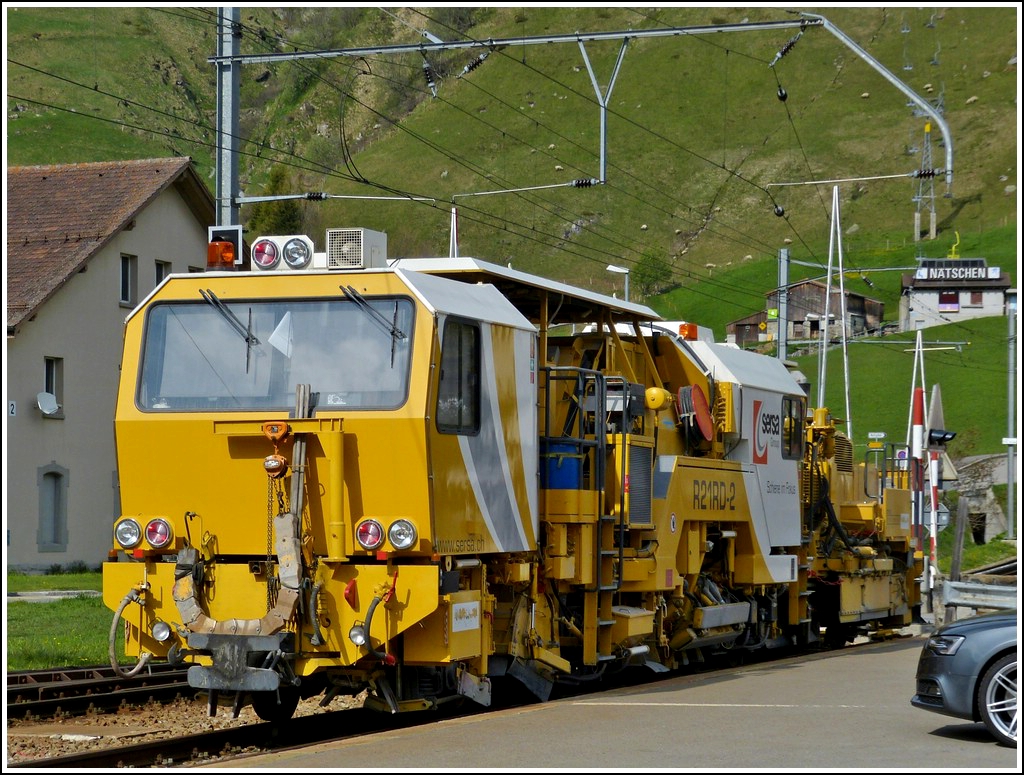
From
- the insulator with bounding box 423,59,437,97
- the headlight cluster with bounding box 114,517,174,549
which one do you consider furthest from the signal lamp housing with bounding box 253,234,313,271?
the insulator with bounding box 423,59,437,97

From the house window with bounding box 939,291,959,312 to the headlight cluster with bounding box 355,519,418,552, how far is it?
348 ft

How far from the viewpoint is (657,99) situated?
178 meters

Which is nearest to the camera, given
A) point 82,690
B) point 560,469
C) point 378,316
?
point 378,316

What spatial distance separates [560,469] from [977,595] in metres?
3.77

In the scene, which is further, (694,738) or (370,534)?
(370,534)

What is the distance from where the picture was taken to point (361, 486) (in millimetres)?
11242

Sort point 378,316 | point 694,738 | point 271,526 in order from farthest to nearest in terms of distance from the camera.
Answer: point 378,316 < point 271,526 < point 694,738

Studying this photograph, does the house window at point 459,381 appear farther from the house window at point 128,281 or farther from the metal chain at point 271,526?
the house window at point 128,281

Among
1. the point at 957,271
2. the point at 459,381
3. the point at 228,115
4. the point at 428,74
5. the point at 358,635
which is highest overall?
the point at 957,271

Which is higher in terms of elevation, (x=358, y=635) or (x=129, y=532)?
(x=129, y=532)

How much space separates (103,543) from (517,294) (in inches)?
1025

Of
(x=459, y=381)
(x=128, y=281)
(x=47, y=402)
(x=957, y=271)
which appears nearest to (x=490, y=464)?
(x=459, y=381)

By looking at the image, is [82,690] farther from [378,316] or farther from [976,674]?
[976,674]

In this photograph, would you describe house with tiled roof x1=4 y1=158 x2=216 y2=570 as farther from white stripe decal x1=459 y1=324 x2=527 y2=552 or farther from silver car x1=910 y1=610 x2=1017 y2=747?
silver car x1=910 y1=610 x2=1017 y2=747
